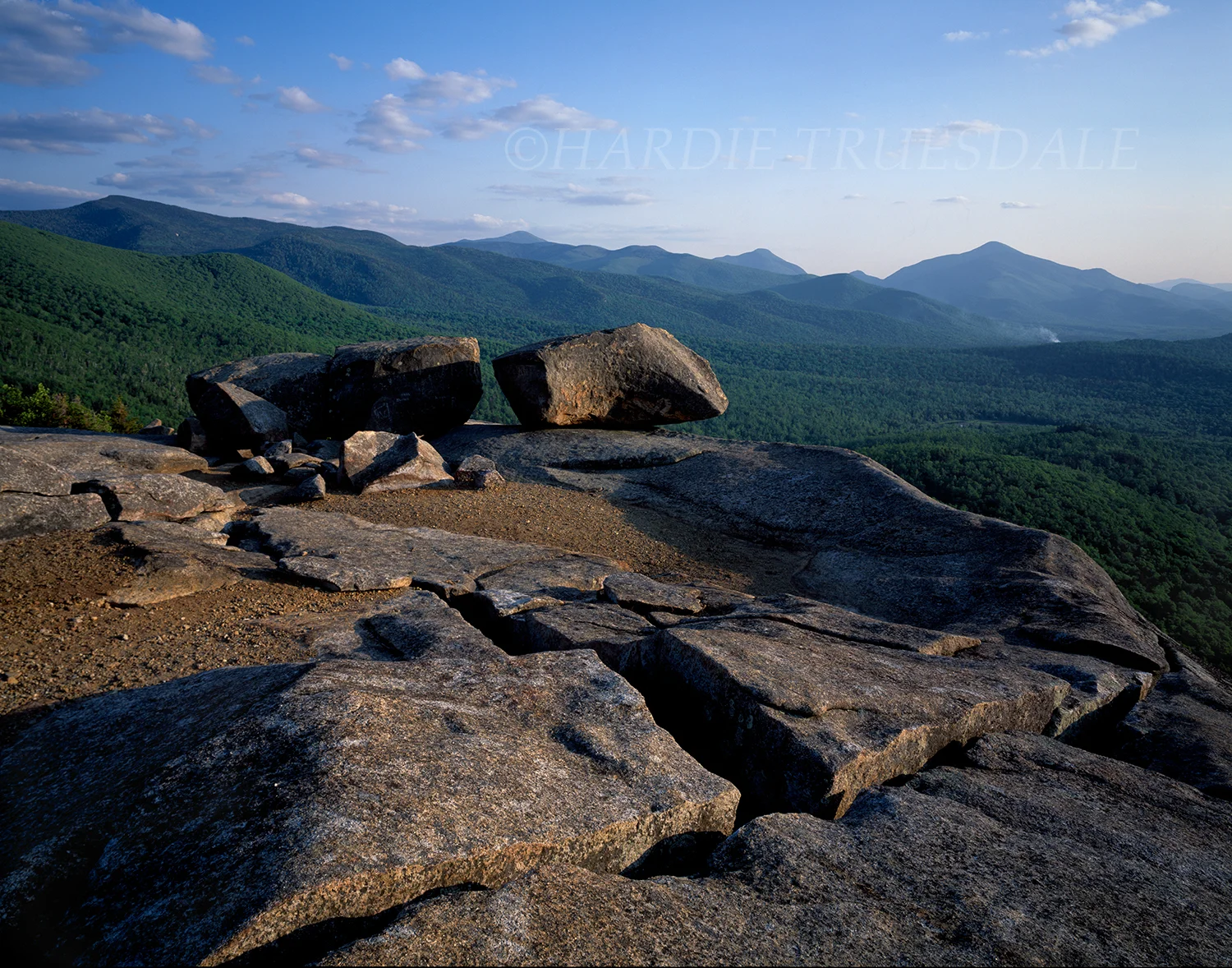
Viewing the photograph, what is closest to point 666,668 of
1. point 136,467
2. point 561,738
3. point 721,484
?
point 561,738

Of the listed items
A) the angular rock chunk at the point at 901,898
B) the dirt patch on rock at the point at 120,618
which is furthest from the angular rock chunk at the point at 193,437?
the angular rock chunk at the point at 901,898

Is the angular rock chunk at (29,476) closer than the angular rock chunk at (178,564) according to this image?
No

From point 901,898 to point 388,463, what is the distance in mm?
12687

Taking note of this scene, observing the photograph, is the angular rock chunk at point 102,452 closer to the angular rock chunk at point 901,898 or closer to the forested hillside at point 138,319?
the angular rock chunk at point 901,898

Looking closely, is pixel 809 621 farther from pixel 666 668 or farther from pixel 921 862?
pixel 921 862

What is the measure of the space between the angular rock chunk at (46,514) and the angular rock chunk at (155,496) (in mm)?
344

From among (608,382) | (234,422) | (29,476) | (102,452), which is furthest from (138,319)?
(29,476)

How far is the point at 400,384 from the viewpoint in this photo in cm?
1944

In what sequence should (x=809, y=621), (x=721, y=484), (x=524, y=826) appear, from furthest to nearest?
(x=721, y=484) < (x=809, y=621) < (x=524, y=826)

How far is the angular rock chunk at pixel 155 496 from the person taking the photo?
33.5ft

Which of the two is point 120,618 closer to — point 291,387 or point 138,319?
point 291,387

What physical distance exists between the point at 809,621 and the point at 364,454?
10067mm

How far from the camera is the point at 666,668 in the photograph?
253 inches

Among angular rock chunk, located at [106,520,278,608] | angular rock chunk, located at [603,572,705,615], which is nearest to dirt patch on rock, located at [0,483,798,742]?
angular rock chunk, located at [106,520,278,608]
